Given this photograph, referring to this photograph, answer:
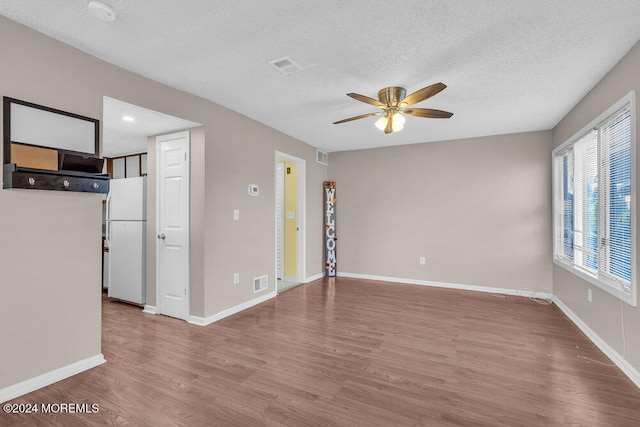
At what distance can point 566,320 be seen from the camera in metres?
3.59

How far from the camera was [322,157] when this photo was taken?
19.6 ft

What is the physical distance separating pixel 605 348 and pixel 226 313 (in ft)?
12.4

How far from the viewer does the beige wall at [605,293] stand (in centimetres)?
231

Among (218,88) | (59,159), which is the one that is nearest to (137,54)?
(218,88)

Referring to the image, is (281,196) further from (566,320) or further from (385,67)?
(566,320)

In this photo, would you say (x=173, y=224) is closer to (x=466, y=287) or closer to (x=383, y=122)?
(x=383, y=122)

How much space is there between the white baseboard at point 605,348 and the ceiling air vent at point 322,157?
428cm

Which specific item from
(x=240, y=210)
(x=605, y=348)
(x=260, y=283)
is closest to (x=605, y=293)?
(x=605, y=348)

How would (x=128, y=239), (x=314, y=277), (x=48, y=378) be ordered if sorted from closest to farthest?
(x=48, y=378)
(x=128, y=239)
(x=314, y=277)

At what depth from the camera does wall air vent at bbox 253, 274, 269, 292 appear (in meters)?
4.20

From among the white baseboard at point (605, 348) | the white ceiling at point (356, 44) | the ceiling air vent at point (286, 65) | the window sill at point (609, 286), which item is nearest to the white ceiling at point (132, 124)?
the white ceiling at point (356, 44)

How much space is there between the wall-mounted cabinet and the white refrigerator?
160cm

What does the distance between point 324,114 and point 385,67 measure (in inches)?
53.3

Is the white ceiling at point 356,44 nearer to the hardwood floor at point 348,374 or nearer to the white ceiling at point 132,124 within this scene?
the white ceiling at point 132,124
